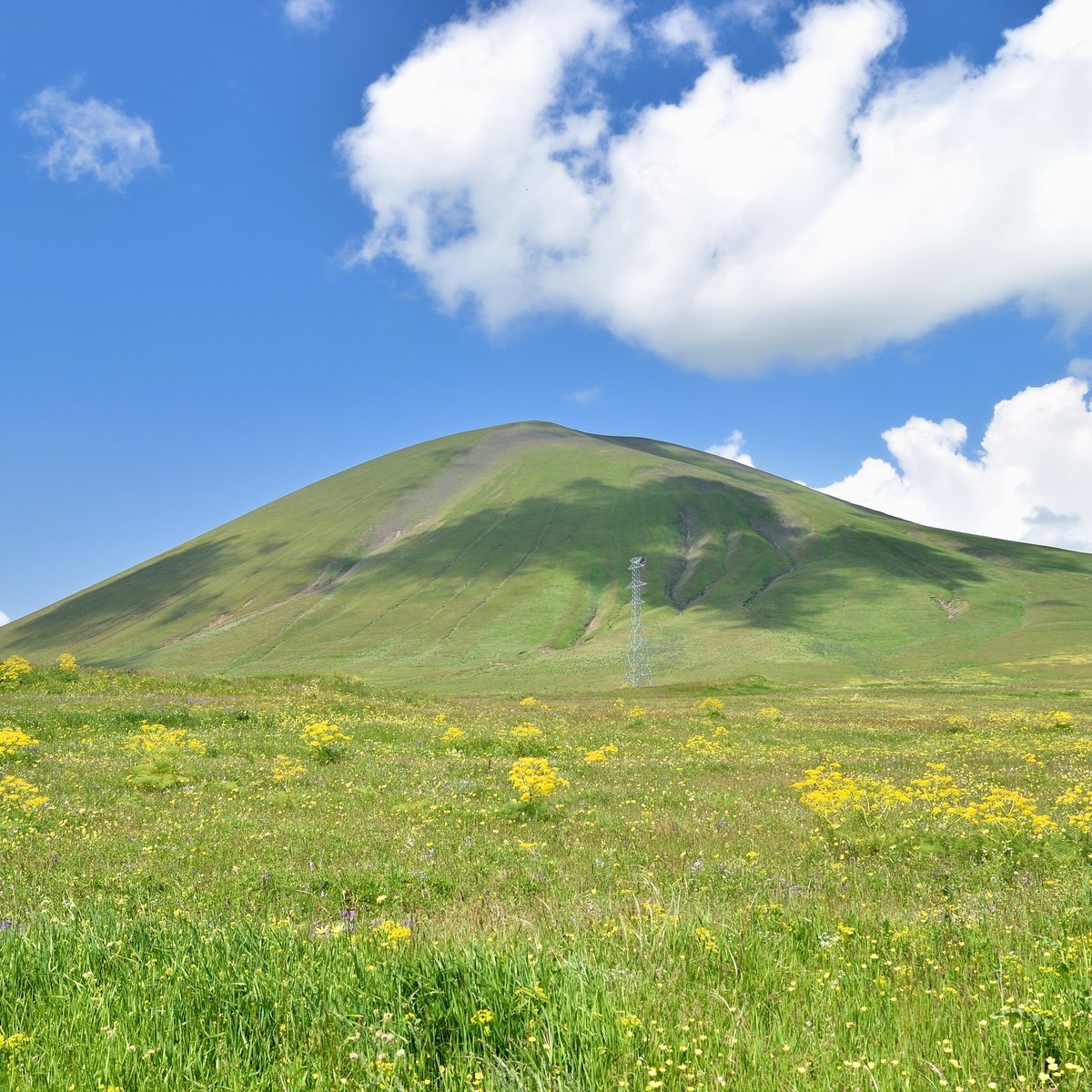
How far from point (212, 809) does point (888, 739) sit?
98.9ft

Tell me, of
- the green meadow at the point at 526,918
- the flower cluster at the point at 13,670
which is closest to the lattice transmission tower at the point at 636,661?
the flower cluster at the point at 13,670

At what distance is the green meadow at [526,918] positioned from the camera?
12.5ft

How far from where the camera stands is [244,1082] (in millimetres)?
3725

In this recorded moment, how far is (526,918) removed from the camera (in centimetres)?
658

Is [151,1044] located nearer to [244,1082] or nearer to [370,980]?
[244,1082]

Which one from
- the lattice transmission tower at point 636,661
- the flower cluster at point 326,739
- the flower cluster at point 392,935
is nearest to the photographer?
the flower cluster at point 392,935

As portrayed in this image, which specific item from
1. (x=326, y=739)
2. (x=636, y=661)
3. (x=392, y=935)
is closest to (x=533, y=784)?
(x=392, y=935)

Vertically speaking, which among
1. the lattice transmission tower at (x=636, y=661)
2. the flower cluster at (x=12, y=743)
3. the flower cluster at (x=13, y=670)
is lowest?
the lattice transmission tower at (x=636, y=661)

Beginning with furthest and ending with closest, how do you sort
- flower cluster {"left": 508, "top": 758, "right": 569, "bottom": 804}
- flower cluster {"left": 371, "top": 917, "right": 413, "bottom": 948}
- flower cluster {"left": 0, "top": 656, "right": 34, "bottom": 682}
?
flower cluster {"left": 0, "top": 656, "right": 34, "bottom": 682} → flower cluster {"left": 508, "top": 758, "right": 569, "bottom": 804} → flower cluster {"left": 371, "top": 917, "right": 413, "bottom": 948}

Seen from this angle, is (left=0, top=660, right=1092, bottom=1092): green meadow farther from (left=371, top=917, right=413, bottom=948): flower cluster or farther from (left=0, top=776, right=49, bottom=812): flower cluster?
(left=0, top=776, right=49, bottom=812): flower cluster

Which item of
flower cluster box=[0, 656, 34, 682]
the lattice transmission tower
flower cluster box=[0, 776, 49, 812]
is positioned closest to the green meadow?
flower cluster box=[0, 776, 49, 812]

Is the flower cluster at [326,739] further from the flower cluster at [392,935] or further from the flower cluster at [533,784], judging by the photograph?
the flower cluster at [392,935]

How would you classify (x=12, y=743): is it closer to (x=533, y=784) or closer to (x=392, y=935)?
(x=533, y=784)

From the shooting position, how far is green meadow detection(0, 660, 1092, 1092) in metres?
3.82
